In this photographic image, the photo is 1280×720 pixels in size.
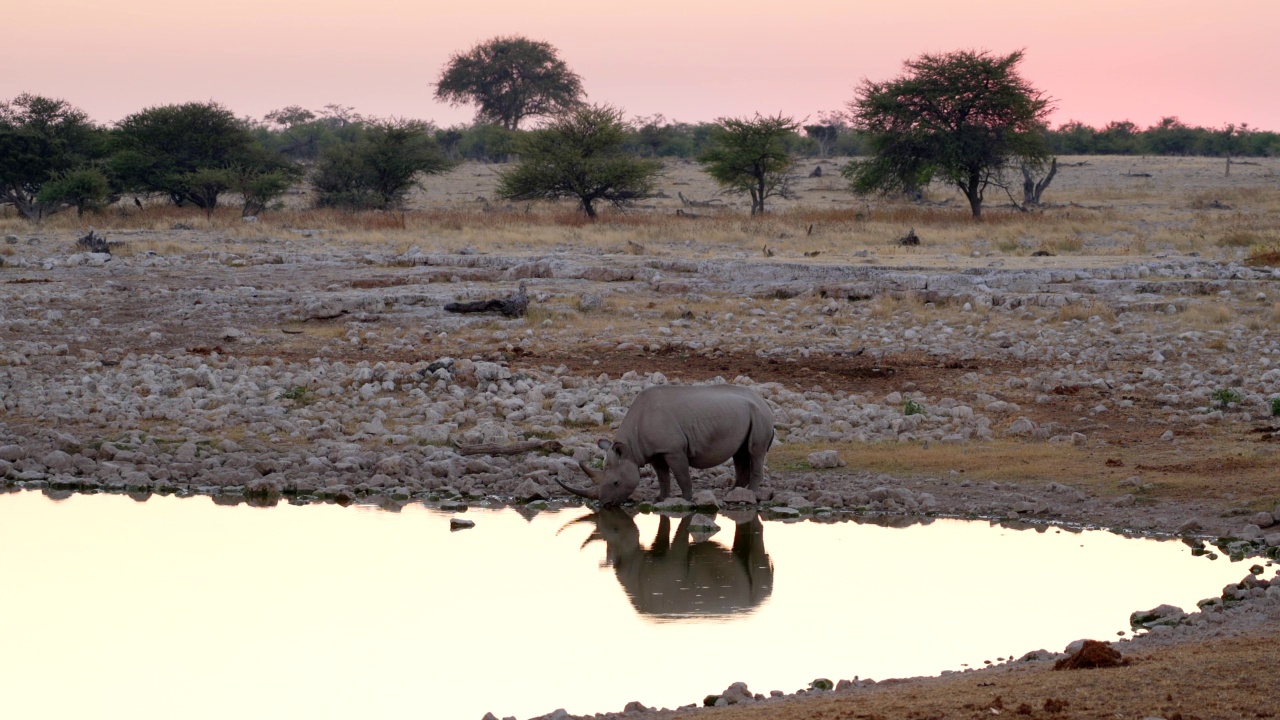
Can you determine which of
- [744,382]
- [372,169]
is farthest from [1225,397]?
[372,169]

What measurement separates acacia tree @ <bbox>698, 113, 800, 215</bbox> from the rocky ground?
67.4ft

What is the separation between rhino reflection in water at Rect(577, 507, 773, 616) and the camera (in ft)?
27.7

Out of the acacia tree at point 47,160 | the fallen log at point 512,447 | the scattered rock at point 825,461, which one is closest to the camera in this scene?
the scattered rock at point 825,461

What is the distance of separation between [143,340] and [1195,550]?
45.0 feet

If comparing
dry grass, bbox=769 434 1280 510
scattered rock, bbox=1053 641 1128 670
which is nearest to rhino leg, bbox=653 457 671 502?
dry grass, bbox=769 434 1280 510

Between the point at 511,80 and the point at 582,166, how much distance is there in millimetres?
38040

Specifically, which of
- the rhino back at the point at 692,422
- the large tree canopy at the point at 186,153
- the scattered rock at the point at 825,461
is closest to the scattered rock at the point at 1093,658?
the rhino back at the point at 692,422

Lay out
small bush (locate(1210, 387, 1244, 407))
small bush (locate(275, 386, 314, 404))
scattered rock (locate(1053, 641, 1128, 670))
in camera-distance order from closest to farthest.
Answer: scattered rock (locate(1053, 641, 1128, 670)) < small bush (locate(1210, 387, 1244, 407)) < small bush (locate(275, 386, 314, 404))

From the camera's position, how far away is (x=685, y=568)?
30.5ft

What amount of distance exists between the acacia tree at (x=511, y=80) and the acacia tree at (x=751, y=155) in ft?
109

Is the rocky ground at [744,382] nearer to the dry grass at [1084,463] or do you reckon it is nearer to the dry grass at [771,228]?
the dry grass at [1084,463]

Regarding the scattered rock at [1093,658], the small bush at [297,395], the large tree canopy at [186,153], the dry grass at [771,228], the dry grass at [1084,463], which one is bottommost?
the dry grass at [1084,463]

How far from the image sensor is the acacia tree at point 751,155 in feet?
146

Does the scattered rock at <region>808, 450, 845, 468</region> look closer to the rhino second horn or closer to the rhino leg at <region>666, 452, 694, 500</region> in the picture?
the rhino leg at <region>666, 452, 694, 500</region>
